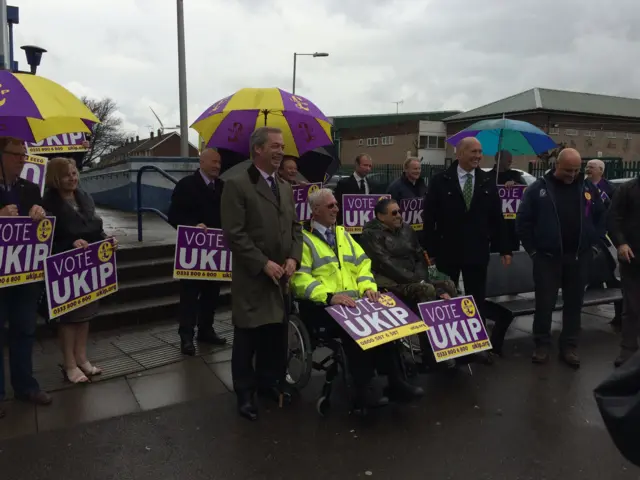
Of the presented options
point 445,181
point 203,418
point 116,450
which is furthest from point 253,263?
point 445,181

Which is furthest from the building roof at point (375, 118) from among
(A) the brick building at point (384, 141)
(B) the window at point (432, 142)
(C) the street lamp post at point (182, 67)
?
(C) the street lamp post at point (182, 67)

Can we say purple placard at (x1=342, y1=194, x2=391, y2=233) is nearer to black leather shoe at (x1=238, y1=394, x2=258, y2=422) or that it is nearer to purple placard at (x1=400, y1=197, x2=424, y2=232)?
purple placard at (x1=400, y1=197, x2=424, y2=232)

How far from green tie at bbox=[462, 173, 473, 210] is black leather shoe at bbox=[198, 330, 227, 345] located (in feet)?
8.97

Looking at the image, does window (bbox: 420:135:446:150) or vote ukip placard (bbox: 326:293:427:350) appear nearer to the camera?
vote ukip placard (bbox: 326:293:427:350)

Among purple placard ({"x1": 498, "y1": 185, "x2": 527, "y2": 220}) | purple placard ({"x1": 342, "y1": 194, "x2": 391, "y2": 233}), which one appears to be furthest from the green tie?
purple placard ({"x1": 498, "y1": 185, "x2": 527, "y2": 220})

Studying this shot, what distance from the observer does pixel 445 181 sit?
516 cm

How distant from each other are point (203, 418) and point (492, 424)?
6.68 ft

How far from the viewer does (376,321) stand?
12.5 feet

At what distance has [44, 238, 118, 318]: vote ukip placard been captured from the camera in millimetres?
4012

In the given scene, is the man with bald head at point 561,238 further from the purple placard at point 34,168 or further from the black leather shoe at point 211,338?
the purple placard at point 34,168

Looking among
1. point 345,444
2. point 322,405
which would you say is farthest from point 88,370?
point 345,444

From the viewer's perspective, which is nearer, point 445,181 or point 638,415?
point 638,415

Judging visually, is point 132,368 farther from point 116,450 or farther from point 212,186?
point 212,186

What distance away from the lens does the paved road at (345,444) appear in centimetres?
316
